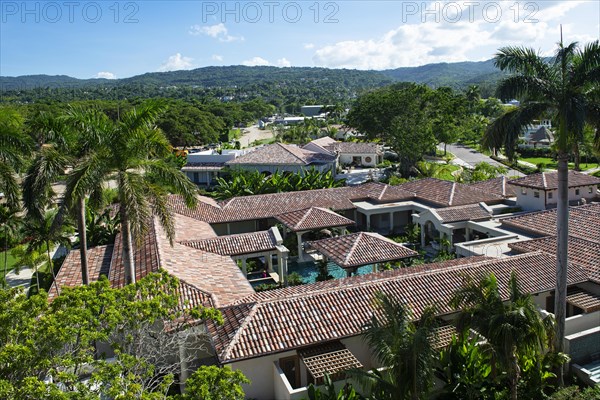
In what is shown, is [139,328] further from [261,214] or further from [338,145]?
[338,145]

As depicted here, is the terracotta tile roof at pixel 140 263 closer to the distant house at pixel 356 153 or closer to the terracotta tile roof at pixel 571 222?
the terracotta tile roof at pixel 571 222

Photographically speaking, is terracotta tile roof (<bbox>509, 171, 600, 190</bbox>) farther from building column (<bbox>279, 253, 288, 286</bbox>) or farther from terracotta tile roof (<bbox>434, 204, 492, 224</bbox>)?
building column (<bbox>279, 253, 288, 286</bbox>)

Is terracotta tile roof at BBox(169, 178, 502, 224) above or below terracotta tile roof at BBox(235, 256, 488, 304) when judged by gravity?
above

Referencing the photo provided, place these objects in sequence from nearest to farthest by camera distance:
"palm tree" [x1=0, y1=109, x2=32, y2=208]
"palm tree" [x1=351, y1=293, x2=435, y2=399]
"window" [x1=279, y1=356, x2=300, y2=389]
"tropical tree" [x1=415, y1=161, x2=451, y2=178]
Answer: "palm tree" [x1=351, y1=293, x2=435, y2=399]
"window" [x1=279, y1=356, x2=300, y2=389]
"palm tree" [x1=0, y1=109, x2=32, y2=208]
"tropical tree" [x1=415, y1=161, x2=451, y2=178]

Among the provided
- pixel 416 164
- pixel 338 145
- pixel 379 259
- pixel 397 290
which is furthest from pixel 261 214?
pixel 338 145

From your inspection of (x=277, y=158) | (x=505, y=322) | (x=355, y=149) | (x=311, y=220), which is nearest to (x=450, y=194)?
(x=311, y=220)

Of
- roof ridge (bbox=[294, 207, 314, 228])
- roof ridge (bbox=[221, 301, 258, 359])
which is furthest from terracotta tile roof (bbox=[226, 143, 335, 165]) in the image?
roof ridge (bbox=[221, 301, 258, 359])
